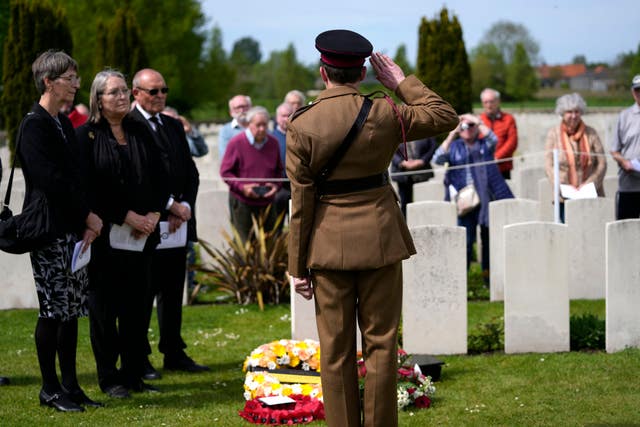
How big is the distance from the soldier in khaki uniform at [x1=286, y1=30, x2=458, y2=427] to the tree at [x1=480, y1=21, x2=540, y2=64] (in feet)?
315

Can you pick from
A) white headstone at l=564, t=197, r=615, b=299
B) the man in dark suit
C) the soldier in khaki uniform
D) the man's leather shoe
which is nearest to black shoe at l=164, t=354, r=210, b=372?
the man in dark suit

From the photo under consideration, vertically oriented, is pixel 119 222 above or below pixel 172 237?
above

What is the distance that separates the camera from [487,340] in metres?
8.49

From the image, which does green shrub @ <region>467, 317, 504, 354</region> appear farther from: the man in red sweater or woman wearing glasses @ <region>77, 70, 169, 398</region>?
the man in red sweater

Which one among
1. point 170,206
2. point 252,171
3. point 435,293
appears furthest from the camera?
point 252,171

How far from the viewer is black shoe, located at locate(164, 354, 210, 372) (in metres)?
8.05

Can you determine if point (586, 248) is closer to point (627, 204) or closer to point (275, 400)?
point (627, 204)

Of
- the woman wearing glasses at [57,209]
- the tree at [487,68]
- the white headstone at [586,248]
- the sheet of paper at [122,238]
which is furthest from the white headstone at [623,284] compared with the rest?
the tree at [487,68]

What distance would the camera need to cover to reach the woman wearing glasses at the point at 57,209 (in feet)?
21.2

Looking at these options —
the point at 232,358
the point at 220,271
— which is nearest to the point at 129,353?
the point at 232,358

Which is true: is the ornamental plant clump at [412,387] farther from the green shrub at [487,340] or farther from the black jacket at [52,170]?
the black jacket at [52,170]

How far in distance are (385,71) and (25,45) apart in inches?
709

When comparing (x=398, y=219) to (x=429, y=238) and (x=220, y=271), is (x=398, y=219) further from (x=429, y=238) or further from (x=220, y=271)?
(x=220, y=271)

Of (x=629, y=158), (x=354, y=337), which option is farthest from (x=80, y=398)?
(x=629, y=158)
